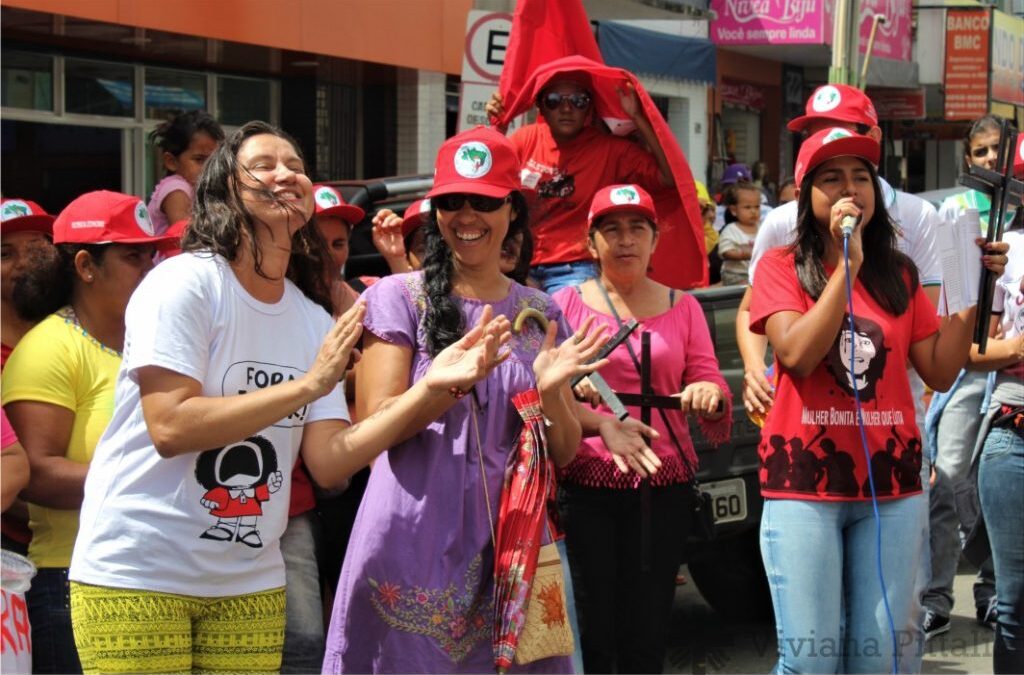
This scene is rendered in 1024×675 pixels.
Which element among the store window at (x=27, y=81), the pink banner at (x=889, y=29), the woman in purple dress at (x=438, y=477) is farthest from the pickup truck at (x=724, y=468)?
the pink banner at (x=889, y=29)

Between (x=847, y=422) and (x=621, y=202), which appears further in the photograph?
(x=621, y=202)

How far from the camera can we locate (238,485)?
141 inches

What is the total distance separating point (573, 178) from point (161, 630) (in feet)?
11.1

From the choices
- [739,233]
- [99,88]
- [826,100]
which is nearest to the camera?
[826,100]

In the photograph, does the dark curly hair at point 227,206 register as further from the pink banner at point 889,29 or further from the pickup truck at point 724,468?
the pink banner at point 889,29

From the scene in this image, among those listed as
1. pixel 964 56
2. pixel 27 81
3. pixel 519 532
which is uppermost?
pixel 964 56

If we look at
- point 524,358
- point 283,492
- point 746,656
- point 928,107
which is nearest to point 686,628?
point 746,656

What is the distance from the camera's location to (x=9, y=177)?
41.2ft

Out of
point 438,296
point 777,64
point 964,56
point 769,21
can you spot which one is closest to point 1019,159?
point 438,296

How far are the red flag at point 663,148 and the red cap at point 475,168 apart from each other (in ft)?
6.55

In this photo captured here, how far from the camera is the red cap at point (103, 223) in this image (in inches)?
177

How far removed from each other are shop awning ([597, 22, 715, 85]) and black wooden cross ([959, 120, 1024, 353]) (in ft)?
43.0

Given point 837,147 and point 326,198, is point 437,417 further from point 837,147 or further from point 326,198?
point 326,198

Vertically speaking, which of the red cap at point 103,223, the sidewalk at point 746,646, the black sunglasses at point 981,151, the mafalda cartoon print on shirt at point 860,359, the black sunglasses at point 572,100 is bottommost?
the sidewalk at point 746,646
